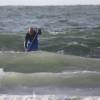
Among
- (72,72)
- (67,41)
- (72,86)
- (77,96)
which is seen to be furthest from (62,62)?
(67,41)

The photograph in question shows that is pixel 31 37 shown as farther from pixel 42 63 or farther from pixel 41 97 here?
pixel 41 97

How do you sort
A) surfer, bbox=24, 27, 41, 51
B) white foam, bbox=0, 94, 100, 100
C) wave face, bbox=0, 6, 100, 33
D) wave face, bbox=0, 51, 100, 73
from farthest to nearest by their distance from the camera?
1. wave face, bbox=0, 6, 100, 33
2. surfer, bbox=24, 27, 41, 51
3. wave face, bbox=0, 51, 100, 73
4. white foam, bbox=0, 94, 100, 100

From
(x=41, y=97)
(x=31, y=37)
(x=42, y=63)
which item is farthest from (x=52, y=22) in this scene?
(x=41, y=97)

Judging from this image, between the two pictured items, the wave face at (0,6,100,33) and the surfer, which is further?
the wave face at (0,6,100,33)

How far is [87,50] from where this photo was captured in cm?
2628

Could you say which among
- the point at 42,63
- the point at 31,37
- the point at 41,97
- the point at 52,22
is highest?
the point at 41,97

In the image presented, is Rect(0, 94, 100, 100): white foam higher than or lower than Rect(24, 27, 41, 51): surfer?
higher

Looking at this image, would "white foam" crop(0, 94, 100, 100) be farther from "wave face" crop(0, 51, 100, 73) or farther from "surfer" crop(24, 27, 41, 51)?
"surfer" crop(24, 27, 41, 51)

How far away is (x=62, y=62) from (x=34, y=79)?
3.77 metres

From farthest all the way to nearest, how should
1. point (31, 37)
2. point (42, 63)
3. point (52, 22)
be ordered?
point (52, 22)
point (31, 37)
point (42, 63)

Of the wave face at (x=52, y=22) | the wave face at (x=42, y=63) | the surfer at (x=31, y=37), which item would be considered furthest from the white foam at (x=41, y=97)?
the wave face at (x=52, y=22)

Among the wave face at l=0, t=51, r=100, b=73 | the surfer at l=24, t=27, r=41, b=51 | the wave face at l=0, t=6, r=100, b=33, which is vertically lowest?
the wave face at l=0, t=6, r=100, b=33

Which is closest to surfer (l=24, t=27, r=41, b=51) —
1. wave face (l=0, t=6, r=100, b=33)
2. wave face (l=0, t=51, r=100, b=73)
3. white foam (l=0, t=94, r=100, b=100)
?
wave face (l=0, t=51, r=100, b=73)

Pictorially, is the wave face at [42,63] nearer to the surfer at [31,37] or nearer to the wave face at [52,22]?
the surfer at [31,37]
